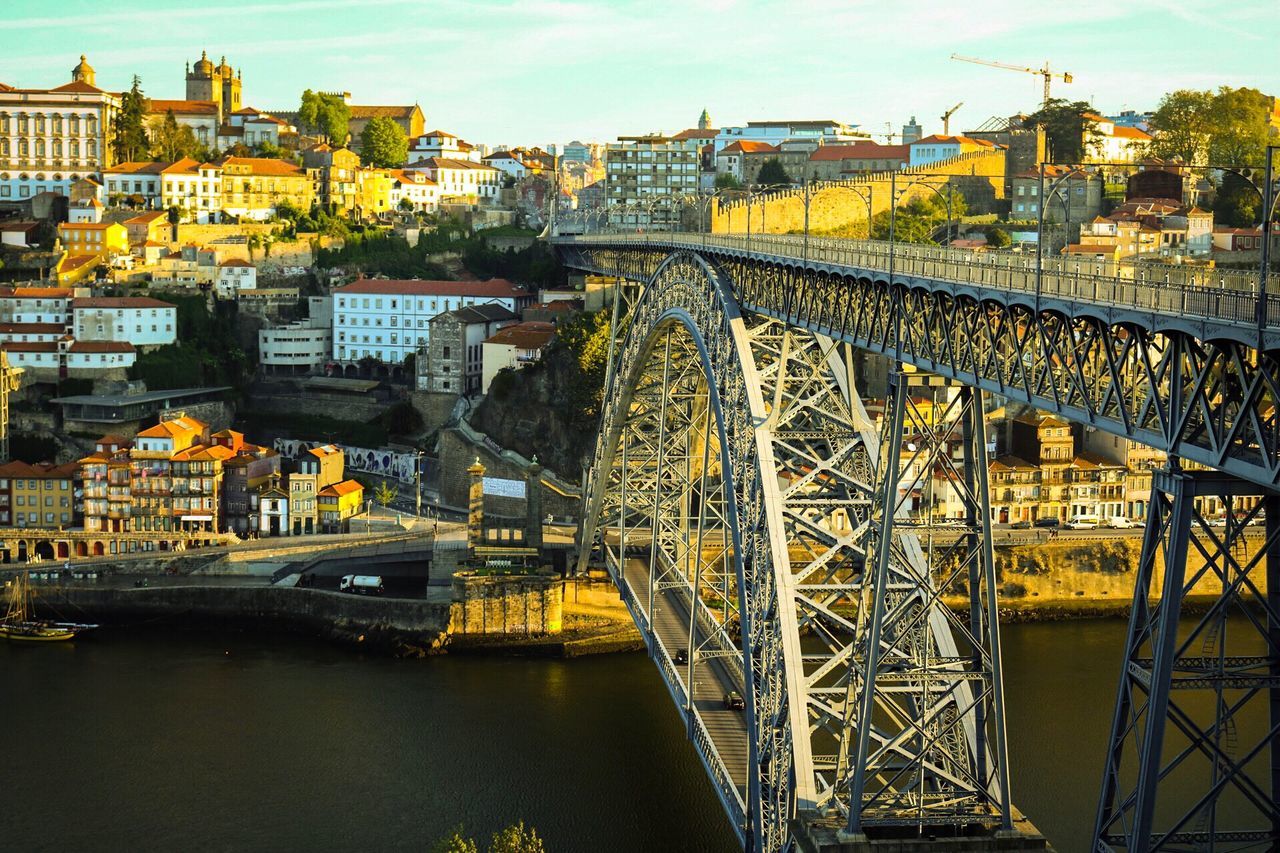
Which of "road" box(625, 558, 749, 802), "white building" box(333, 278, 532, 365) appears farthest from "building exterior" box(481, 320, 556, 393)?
"road" box(625, 558, 749, 802)

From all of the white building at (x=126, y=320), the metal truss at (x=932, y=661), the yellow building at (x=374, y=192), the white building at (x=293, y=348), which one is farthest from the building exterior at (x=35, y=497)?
the metal truss at (x=932, y=661)

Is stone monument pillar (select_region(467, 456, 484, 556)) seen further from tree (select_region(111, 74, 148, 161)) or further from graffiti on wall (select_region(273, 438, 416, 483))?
tree (select_region(111, 74, 148, 161))

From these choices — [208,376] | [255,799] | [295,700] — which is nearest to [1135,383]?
[255,799]

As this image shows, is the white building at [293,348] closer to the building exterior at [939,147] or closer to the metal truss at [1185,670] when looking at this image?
the building exterior at [939,147]

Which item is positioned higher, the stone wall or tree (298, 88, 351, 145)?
tree (298, 88, 351, 145)

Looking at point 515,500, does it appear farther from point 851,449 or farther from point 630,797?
point 851,449
